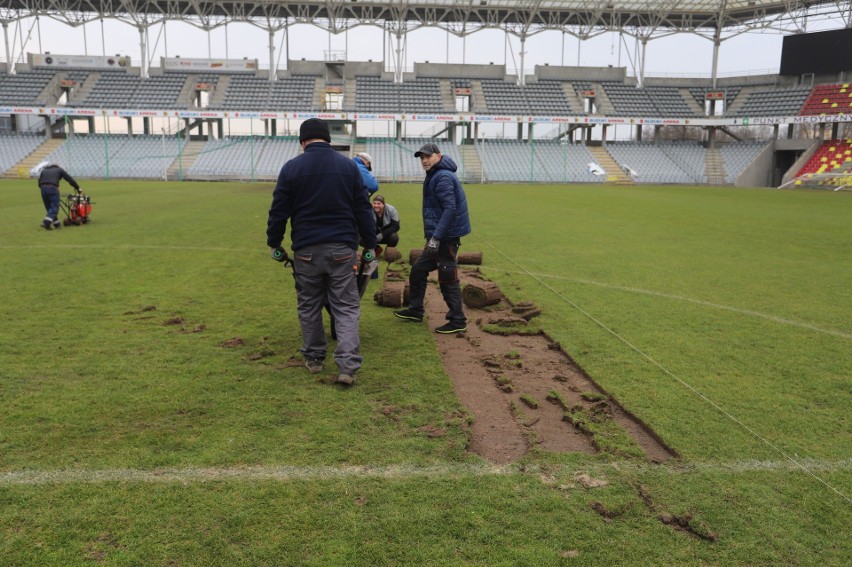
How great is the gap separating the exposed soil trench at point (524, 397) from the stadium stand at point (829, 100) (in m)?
48.5

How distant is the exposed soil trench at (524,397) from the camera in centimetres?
414

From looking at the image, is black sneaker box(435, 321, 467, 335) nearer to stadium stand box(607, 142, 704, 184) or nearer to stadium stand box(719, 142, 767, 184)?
stadium stand box(607, 142, 704, 184)

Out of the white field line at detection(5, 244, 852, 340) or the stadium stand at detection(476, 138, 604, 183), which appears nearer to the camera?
the white field line at detection(5, 244, 852, 340)

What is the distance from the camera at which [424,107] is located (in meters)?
51.0

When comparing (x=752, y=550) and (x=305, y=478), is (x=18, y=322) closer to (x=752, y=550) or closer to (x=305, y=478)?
(x=305, y=478)

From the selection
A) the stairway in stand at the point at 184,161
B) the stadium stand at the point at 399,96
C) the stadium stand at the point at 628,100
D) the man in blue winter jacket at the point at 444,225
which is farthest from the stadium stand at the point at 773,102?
the man in blue winter jacket at the point at 444,225

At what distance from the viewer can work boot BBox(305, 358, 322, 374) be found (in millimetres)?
5375

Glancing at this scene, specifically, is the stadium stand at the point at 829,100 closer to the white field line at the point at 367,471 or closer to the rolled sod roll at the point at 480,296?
the rolled sod roll at the point at 480,296

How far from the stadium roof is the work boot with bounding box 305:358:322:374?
157 ft

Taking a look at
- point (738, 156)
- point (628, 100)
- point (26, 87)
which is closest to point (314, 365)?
point (738, 156)

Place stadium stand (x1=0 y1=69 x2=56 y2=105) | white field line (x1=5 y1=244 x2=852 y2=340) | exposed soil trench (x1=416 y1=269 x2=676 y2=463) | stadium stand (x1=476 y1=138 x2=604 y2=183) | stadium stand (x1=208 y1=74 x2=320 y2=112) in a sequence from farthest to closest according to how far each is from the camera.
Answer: stadium stand (x1=208 y1=74 x2=320 y2=112), stadium stand (x1=0 y1=69 x2=56 y2=105), stadium stand (x1=476 y1=138 x2=604 y2=183), white field line (x1=5 y1=244 x2=852 y2=340), exposed soil trench (x1=416 y1=269 x2=676 y2=463)

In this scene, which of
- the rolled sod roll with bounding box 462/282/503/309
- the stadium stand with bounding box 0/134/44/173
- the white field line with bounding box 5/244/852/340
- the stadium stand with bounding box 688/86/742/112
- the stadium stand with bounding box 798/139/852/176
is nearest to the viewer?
the white field line with bounding box 5/244/852/340

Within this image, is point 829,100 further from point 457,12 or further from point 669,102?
point 457,12

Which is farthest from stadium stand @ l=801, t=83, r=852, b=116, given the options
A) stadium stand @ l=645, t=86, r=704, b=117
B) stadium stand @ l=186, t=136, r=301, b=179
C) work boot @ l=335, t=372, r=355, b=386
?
work boot @ l=335, t=372, r=355, b=386
